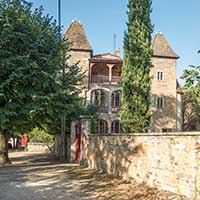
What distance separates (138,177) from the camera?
11633mm

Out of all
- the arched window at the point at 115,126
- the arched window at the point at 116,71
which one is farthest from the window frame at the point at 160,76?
the arched window at the point at 115,126

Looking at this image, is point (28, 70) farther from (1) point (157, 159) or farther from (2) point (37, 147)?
(2) point (37, 147)

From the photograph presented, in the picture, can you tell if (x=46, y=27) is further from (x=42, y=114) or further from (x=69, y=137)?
(x=69, y=137)

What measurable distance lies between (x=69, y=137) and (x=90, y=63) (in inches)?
713

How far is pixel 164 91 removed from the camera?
41750 millimetres

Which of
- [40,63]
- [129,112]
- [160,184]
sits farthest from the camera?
[129,112]

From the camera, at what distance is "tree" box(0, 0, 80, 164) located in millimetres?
16078

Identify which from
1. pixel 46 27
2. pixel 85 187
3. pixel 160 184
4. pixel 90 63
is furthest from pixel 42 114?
pixel 90 63

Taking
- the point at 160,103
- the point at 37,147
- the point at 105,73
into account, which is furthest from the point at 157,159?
the point at 105,73

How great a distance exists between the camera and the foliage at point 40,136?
127 ft

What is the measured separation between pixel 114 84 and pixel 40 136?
33.9 ft

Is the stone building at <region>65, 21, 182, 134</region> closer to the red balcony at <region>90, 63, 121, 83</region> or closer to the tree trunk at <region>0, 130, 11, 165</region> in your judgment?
the red balcony at <region>90, 63, 121, 83</region>

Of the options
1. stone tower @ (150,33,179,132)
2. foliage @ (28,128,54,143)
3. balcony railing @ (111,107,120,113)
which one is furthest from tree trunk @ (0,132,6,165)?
stone tower @ (150,33,179,132)

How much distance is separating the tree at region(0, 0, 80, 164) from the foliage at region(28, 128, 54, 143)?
20.5 m
